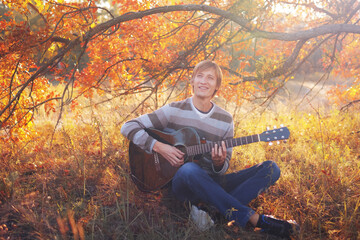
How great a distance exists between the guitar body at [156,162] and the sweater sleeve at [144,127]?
8 cm

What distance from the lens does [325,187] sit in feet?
8.39

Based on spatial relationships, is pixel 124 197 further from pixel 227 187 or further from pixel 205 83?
pixel 205 83

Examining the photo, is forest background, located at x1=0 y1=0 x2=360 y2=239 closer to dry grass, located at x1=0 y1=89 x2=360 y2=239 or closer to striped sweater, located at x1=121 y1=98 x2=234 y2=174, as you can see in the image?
dry grass, located at x1=0 y1=89 x2=360 y2=239

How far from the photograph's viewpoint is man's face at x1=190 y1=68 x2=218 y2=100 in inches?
95.6

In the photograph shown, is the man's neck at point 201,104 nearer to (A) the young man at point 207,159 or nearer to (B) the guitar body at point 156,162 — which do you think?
(A) the young man at point 207,159

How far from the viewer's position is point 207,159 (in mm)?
2463

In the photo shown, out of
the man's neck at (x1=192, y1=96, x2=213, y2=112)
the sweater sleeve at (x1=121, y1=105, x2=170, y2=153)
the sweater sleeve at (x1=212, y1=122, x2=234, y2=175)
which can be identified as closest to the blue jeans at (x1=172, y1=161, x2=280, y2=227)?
the sweater sleeve at (x1=212, y1=122, x2=234, y2=175)

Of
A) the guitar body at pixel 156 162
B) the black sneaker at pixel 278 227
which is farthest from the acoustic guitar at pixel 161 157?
the black sneaker at pixel 278 227

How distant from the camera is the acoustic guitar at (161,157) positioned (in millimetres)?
2322

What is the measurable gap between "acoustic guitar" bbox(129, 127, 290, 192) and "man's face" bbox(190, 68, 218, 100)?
0.37 m

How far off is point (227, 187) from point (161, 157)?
0.73 m

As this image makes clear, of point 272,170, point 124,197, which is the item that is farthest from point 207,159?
point 124,197

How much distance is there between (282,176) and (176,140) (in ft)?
4.48

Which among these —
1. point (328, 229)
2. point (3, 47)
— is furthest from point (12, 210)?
point (328, 229)
